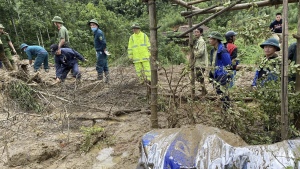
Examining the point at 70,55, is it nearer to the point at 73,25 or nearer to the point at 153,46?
the point at 153,46

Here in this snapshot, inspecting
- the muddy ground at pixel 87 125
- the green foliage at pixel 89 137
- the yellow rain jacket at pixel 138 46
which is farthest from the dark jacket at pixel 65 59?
the green foliage at pixel 89 137

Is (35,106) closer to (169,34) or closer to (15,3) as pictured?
(169,34)

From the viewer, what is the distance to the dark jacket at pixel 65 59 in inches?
244

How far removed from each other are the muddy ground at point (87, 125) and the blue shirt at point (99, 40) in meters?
0.80

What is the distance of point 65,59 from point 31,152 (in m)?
3.05

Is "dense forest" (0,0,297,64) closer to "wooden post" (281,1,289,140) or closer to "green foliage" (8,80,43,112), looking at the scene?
"green foliage" (8,80,43,112)

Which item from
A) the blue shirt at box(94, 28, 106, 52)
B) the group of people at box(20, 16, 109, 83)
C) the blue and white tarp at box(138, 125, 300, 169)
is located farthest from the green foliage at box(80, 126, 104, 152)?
the blue shirt at box(94, 28, 106, 52)

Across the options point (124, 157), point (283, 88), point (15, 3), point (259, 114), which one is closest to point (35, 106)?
point (124, 157)

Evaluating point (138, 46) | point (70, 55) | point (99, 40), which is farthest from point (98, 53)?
point (138, 46)

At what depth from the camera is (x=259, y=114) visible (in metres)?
2.82

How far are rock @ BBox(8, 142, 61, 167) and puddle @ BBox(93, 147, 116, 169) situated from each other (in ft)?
1.90

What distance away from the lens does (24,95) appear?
4.97 metres

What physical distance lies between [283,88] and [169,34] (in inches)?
476

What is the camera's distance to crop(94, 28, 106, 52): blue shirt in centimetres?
634
